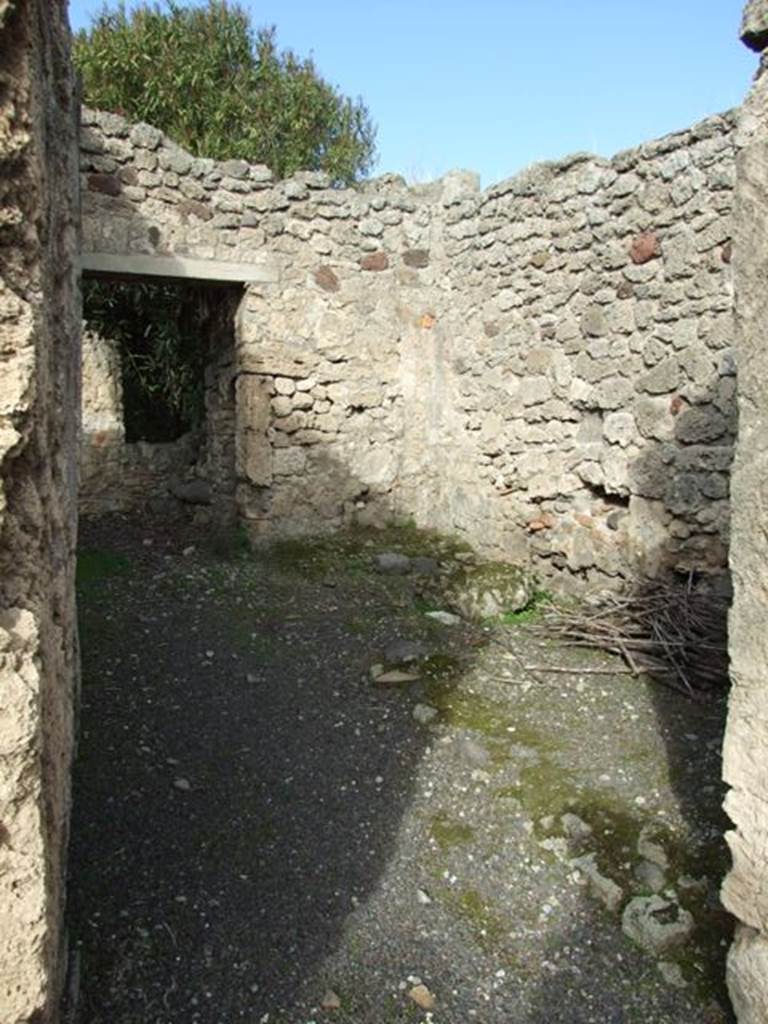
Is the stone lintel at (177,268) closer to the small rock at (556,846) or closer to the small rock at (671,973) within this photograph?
the small rock at (556,846)

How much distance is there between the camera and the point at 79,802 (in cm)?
296

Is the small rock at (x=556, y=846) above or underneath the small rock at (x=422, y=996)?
above

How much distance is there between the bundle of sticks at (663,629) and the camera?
13.1ft

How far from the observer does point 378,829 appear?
3.01 m

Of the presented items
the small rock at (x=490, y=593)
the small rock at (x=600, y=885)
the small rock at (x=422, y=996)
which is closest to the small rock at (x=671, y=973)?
the small rock at (x=600, y=885)

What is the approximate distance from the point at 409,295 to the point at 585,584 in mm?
2689

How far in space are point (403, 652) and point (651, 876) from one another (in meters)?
1.90

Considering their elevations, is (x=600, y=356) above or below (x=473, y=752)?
above

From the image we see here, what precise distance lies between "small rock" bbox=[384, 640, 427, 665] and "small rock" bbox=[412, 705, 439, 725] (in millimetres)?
483

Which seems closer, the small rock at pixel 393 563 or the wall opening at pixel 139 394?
the small rock at pixel 393 563

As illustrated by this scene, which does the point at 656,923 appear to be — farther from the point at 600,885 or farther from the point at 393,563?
the point at 393,563

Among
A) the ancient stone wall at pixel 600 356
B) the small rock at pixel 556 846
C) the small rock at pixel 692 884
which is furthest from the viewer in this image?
the ancient stone wall at pixel 600 356

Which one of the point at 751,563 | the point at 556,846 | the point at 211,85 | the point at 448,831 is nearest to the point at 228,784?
the point at 448,831

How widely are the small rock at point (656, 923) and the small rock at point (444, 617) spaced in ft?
7.80
